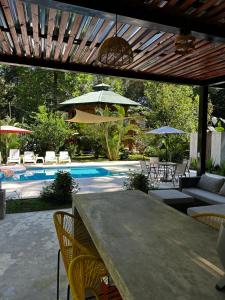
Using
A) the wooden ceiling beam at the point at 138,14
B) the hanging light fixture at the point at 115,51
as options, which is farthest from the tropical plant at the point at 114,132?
the hanging light fixture at the point at 115,51

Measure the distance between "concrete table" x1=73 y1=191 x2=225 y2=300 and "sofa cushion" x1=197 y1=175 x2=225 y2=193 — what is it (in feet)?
12.6

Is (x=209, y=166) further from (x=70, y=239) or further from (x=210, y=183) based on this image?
(x=70, y=239)

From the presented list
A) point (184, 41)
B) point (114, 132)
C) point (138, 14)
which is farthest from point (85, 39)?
point (114, 132)

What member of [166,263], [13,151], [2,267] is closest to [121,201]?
[166,263]

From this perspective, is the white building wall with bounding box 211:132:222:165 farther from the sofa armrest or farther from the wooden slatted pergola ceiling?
the wooden slatted pergola ceiling

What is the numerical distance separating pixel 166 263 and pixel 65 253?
925mm

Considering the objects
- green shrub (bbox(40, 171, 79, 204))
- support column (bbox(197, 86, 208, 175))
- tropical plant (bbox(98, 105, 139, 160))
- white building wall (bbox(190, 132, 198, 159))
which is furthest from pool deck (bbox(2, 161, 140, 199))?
tropical plant (bbox(98, 105, 139, 160))

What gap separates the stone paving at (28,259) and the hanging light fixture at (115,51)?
2598mm

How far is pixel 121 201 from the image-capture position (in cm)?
274

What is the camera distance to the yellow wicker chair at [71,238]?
2.02 metres

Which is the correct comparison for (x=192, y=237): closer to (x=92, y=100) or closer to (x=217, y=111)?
(x=92, y=100)

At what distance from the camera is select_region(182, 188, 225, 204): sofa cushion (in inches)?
207

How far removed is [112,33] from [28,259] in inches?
131

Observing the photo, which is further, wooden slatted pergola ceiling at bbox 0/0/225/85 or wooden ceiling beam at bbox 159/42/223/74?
wooden ceiling beam at bbox 159/42/223/74
